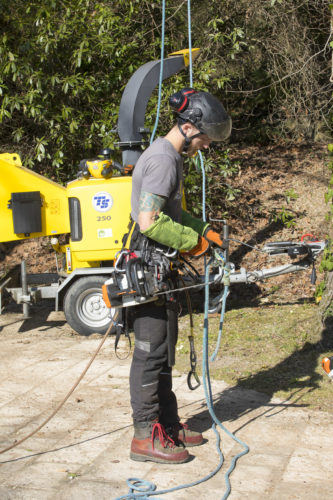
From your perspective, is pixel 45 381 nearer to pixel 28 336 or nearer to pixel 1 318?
pixel 28 336

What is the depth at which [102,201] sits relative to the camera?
7422 mm

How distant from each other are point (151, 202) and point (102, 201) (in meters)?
3.60

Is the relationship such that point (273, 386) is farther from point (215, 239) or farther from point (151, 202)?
point (151, 202)

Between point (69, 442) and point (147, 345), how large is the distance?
0.99 metres

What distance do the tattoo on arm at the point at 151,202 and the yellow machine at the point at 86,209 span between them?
3.49m

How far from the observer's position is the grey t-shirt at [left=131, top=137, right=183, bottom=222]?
154 inches

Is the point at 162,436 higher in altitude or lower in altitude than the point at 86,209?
lower

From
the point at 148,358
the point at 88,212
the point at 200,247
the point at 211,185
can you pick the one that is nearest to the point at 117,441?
the point at 148,358

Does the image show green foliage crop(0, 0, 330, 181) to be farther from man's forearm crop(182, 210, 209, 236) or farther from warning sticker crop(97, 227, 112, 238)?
man's forearm crop(182, 210, 209, 236)

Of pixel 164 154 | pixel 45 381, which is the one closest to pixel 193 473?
pixel 164 154

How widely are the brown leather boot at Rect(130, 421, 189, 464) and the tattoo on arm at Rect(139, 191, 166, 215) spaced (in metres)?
1.38

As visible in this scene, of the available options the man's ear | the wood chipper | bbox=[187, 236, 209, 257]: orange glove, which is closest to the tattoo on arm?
bbox=[187, 236, 209, 257]: orange glove

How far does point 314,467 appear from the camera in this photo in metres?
3.97

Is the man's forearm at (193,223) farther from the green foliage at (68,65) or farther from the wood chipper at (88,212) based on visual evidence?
the green foliage at (68,65)
